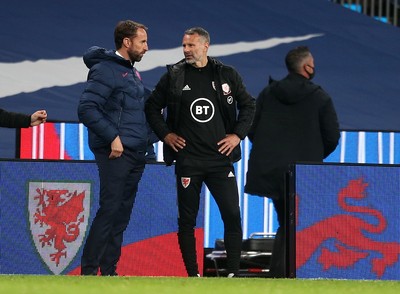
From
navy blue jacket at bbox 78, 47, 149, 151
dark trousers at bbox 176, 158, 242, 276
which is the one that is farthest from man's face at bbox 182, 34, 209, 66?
dark trousers at bbox 176, 158, 242, 276

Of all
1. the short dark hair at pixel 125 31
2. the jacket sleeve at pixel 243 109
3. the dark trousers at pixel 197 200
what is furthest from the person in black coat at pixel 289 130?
the short dark hair at pixel 125 31

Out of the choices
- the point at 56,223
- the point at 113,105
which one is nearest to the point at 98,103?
the point at 113,105

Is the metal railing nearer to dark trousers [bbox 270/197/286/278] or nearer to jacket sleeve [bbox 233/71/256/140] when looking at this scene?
dark trousers [bbox 270/197/286/278]

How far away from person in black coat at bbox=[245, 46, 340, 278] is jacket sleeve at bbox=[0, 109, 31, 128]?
1.68 meters

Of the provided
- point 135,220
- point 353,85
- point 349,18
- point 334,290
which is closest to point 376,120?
point 353,85

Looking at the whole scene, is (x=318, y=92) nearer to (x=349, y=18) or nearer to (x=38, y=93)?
(x=38, y=93)

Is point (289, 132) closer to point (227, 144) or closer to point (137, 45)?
point (227, 144)

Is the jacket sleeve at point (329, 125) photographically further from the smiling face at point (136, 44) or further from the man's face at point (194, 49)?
the smiling face at point (136, 44)

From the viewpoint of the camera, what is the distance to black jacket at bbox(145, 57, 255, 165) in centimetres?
700

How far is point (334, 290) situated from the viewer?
5.65 metres

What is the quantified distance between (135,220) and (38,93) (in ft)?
7.98

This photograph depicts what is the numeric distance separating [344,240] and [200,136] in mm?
1256

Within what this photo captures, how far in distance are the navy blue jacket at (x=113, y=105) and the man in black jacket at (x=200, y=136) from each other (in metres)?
0.16

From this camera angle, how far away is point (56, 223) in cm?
769
